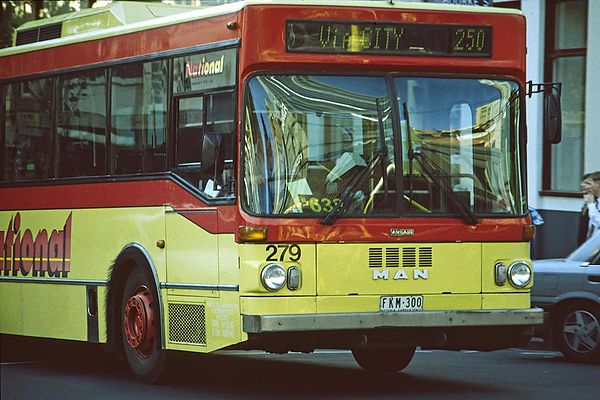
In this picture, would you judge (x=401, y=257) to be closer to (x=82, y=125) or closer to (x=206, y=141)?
(x=206, y=141)

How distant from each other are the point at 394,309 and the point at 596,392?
6.30ft

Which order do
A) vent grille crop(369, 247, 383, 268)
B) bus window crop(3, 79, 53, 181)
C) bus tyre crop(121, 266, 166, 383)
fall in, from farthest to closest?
bus window crop(3, 79, 53, 181), bus tyre crop(121, 266, 166, 383), vent grille crop(369, 247, 383, 268)

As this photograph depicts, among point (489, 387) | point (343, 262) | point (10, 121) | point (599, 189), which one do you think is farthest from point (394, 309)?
point (599, 189)

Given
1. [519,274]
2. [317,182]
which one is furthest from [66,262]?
[519,274]

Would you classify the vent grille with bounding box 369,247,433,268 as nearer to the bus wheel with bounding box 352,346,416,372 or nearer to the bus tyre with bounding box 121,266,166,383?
the bus tyre with bounding box 121,266,166,383

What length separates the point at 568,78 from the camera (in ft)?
83.2

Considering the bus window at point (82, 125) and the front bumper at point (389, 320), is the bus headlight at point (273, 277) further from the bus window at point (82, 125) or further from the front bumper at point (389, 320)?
the bus window at point (82, 125)

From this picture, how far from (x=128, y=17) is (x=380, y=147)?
12.2 ft

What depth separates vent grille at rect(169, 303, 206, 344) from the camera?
13125mm

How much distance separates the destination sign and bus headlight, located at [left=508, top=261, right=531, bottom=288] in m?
1.63

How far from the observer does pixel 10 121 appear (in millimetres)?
16297

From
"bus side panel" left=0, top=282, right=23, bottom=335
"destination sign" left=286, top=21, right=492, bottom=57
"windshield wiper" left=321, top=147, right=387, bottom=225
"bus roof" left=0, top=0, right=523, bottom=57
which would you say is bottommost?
"bus side panel" left=0, top=282, right=23, bottom=335

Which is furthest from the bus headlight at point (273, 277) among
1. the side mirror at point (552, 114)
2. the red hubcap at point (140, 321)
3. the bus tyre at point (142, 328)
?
the side mirror at point (552, 114)

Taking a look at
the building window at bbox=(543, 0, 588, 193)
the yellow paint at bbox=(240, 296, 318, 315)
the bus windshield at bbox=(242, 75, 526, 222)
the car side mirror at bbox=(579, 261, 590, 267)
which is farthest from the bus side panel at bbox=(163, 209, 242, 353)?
the building window at bbox=(543, 0, 588, 193)
